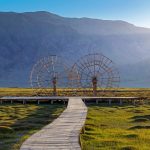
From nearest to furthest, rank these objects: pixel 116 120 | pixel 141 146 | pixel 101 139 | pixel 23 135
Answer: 1. pixel 141 146
2. pixel 101 139
3. pixel 23 135
4. pixel 116 120

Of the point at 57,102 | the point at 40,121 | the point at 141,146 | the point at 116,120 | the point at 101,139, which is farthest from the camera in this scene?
the point at 57,102

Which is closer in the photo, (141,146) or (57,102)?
(141,146)

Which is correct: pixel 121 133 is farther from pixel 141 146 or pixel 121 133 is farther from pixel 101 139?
pixel 141 146

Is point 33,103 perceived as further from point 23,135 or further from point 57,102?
point 23,135

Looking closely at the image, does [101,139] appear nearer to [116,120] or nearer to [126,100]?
[116,120]

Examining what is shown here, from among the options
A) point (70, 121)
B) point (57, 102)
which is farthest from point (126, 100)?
point (70, 121)

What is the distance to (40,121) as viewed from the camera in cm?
3088

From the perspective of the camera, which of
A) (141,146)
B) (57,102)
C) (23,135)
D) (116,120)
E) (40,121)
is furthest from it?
(57,102)

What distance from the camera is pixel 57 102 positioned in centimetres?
5397

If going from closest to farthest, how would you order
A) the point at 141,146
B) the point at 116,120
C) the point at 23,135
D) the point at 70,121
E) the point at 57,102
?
the point at 141,146, the point at 23,135, the point at 70,121, the point at 116,120, the point at 57,102

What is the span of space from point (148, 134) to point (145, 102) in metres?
30.3

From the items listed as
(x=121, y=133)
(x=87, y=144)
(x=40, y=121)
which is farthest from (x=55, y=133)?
(x=40, y=121)

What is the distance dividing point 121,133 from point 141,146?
14.1ft

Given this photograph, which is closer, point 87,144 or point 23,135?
point 87,144
